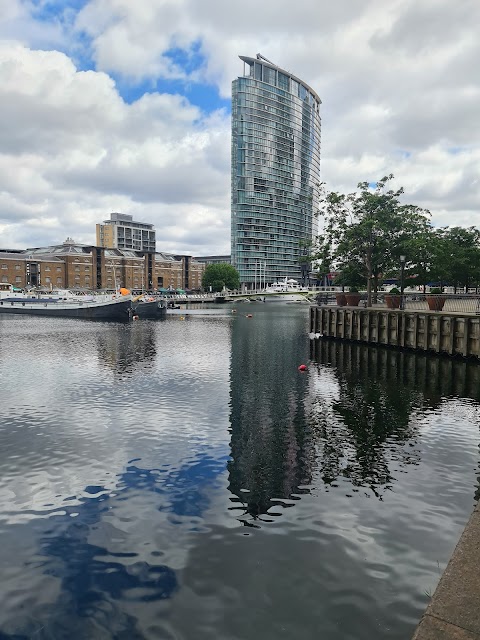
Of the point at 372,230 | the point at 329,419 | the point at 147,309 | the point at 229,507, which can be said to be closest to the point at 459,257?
the point at 372,230

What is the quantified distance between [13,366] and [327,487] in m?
27.7

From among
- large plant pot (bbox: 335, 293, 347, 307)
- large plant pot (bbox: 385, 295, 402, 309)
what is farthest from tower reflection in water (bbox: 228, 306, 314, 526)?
large plant pot (bbox: 335, 293, 347, 307)

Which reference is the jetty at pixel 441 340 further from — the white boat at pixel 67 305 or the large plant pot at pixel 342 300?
the white boat at pixel 67 305

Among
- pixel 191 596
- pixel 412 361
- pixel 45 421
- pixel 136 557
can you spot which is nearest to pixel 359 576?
pixel 191 596

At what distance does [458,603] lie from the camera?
19.0 ft

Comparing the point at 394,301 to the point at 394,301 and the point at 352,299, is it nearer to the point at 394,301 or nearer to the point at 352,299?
the point at 394,301

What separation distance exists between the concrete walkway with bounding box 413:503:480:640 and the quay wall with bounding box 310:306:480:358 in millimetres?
30678

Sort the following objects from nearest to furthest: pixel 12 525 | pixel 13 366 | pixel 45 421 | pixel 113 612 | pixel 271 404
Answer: pixel 113 612
pixel 12 525
pixel 45 421
pixel 271 404
pixel 13 366

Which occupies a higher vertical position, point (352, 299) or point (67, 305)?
point (352, 299)

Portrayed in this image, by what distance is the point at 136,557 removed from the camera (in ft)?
31.0

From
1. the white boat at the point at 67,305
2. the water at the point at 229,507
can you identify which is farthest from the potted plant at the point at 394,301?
the white boat at the point at 67,305

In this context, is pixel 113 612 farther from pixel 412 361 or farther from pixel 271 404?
pixel 412 361

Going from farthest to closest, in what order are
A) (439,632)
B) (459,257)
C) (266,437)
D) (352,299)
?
1. (459,257)
2. (352,299)
3. (266,437)
4. (439,632)

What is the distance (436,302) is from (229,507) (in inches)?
1346
